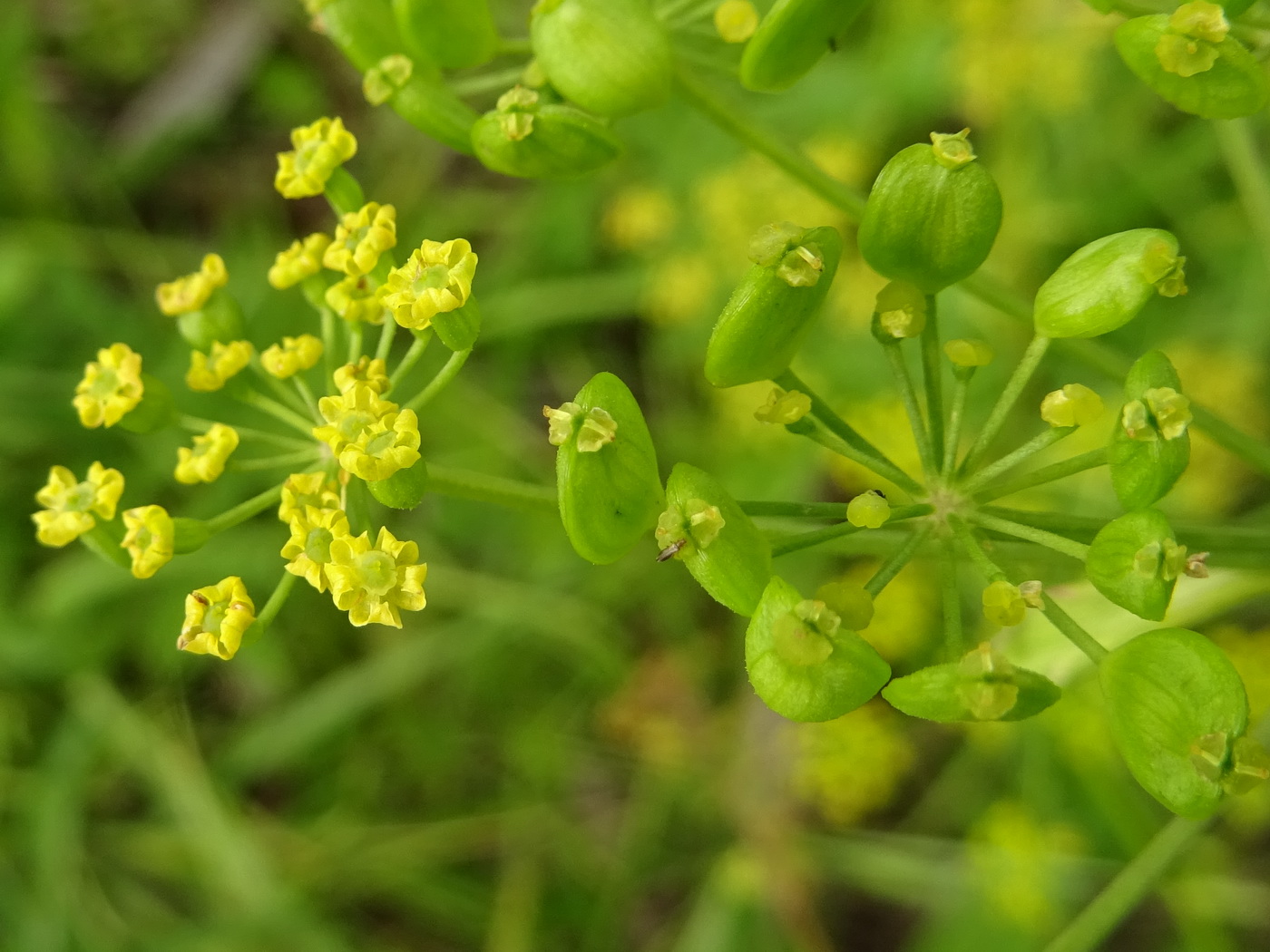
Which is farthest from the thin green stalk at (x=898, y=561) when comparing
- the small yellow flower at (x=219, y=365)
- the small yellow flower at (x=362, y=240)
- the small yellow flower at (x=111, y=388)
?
the small yellow flower at (x=111, y=388)

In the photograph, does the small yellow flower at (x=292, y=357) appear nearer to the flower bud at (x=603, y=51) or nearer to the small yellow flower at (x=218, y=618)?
the small yellow flower at (x=218, y=618)

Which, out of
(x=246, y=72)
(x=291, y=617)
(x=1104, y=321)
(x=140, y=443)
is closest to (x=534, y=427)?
(x=291, y=617)

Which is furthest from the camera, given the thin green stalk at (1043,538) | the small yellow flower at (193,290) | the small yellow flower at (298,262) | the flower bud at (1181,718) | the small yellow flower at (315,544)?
the small yellow flower at (193,290)

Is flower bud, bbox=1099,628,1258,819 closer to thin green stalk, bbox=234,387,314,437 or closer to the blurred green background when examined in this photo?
thin green stalk, bbox=234,387,314,437

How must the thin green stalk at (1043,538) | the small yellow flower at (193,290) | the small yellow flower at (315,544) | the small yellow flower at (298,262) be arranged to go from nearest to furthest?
the thin green stalk at (1043,538) < the small yellow flower at (315,544) < the small yellow flower at (298,262) < the small yellow flower at (193,290)

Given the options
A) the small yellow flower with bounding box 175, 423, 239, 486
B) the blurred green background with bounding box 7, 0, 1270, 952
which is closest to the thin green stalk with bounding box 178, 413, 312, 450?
the small yellow flower with bounding box 175, 423, 239, 486

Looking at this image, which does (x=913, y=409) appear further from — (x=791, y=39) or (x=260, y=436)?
(x=260, y=436)

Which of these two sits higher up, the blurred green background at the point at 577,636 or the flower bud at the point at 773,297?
the flower bud at the point at 773,297
